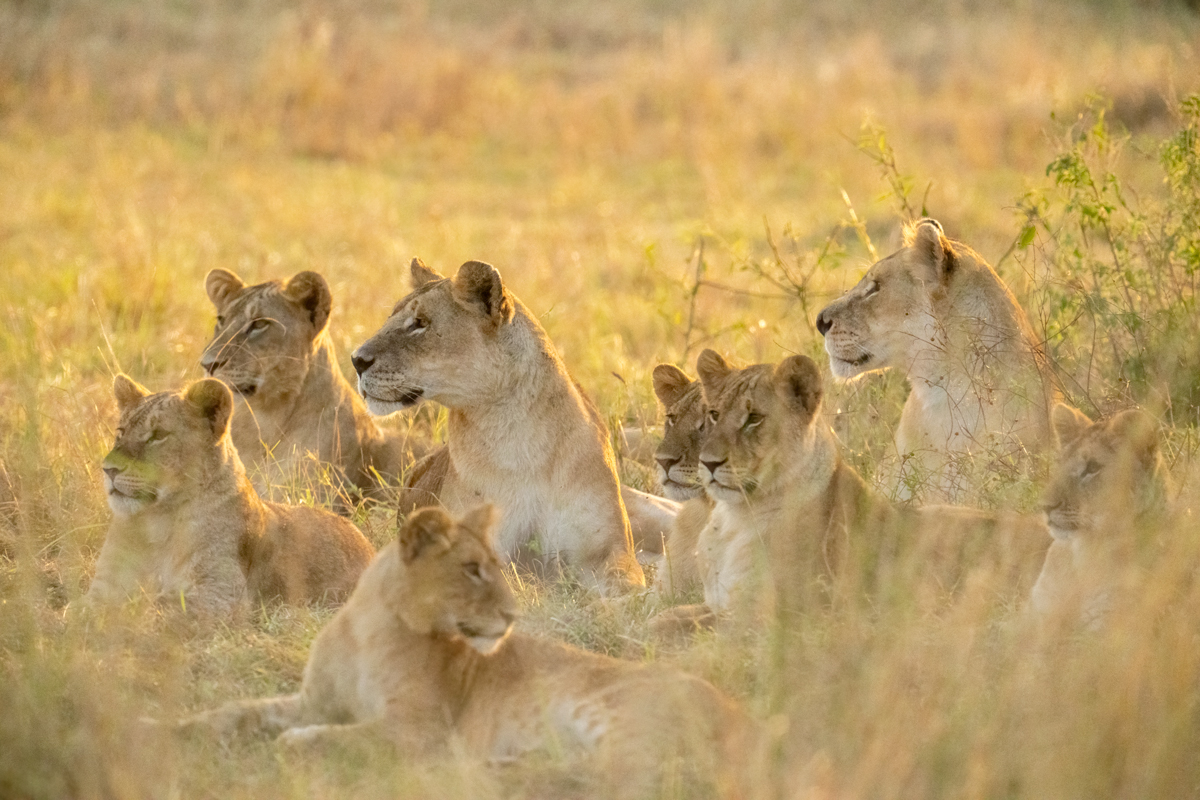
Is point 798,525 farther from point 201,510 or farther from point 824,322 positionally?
point 201,510

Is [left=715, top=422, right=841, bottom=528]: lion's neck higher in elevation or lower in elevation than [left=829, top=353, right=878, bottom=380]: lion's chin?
higher

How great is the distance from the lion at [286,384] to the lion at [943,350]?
2052mm

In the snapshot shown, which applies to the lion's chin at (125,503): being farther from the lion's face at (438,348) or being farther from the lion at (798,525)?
the lion at (798,525)

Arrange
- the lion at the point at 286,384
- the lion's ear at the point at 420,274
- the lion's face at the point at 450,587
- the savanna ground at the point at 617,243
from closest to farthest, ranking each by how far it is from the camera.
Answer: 1. the savanna ground at the point at 617,243
2. the lion's face at the point at 450,587
3. the lion's ear at the point at 420,274
4. the lion at the point at 286,384

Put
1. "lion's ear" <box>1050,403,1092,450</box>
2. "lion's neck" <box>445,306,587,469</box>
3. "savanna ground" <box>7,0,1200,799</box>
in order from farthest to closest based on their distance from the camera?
"lion's neck" <box>445,306,587,469</box> → "lion's ear" <box>1050,403,1092,450</box> → "savanna ground" <box>7,0,1200,799</box>

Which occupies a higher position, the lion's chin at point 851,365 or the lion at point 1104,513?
the lion at point 1104,513

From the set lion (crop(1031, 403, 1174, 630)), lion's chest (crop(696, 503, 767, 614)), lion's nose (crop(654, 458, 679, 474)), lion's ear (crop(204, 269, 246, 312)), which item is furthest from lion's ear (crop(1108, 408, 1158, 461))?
lion's ear (crop(204, 269, 246, 312))

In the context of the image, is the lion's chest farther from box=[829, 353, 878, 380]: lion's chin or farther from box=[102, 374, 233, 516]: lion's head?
box=[102, 374, 233, 516]: lion's head

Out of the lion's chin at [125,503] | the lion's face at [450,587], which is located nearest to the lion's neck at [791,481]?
the lion's face at [450,587]

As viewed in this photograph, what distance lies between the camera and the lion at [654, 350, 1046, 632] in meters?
4.79

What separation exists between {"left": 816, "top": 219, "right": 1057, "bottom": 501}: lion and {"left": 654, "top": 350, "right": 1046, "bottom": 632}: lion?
97 centimetres

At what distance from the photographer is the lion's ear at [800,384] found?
475cm

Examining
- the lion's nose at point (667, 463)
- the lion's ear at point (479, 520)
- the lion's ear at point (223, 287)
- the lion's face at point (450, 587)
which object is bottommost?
the lion's nose at point (667, 463)

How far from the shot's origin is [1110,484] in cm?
434
